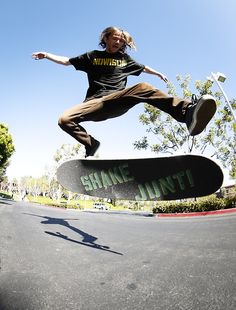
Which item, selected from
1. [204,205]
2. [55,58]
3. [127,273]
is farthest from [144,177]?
[204,205]

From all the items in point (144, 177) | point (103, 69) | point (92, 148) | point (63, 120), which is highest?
point (103, 69)

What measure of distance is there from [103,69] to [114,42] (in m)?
0.32

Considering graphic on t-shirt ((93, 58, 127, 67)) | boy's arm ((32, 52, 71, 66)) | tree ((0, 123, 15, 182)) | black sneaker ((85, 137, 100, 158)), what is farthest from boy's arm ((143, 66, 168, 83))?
tree ((0, 123, 15, 182))

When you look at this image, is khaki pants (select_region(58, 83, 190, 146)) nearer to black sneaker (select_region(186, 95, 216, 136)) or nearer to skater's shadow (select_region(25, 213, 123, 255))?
black sneaker (select_region(186, 95, 216, 136))

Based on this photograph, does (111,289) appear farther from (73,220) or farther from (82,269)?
(73,220)

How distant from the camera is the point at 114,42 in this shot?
2904mm

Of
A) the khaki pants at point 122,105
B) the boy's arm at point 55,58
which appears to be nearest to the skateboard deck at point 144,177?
the khaki pants at point 122,105

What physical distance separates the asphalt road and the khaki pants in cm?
307

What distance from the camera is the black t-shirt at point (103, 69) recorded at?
115 inches

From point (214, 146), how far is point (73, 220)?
11598mm

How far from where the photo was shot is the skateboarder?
2793 mm

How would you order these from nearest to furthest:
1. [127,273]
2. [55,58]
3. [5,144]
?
[55,58], [127,273], [5,144]

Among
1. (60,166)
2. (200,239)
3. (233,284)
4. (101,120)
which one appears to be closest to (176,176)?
(101,120)

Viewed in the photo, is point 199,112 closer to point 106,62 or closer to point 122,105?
point 122,105
